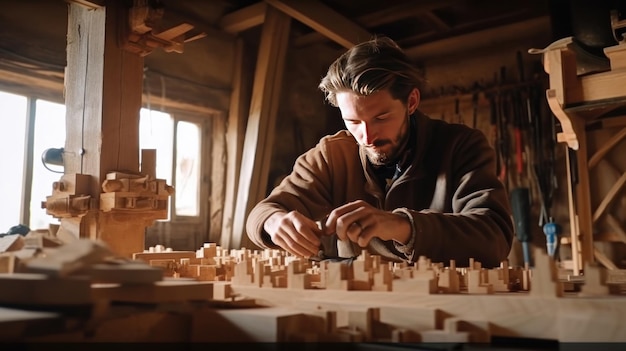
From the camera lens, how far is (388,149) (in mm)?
2289

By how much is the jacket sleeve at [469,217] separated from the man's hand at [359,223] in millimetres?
159

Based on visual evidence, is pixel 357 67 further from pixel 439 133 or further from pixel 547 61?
pixel 547 61

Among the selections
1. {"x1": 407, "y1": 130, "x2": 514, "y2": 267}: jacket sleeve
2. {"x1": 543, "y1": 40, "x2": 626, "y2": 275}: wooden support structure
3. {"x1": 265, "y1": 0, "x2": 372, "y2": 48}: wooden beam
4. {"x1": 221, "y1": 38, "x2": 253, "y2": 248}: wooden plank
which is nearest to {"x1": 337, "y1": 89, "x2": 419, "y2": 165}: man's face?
{"x1": 407, "y1": 130, "x2": 514, "y2": 267}: jacket sleeve

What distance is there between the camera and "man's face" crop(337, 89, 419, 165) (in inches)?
85.4

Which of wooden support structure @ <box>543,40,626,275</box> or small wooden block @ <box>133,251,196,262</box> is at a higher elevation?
wooden support structure @ <box>543,40,626,275</box>

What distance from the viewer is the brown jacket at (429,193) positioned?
1.81 m

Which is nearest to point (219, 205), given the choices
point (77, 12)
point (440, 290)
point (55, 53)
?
point (55, 53)

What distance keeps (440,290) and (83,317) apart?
0.62 metres

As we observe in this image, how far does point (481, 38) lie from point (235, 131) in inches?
96.2

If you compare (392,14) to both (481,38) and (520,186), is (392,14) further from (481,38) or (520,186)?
(520,186)

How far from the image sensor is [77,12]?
7.28 feet

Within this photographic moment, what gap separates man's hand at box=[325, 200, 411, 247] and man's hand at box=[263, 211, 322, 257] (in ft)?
0.41

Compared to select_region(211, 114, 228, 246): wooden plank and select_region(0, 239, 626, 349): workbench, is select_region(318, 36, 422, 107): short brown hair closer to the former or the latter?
select_region(0, 239, 626, 349): workbench

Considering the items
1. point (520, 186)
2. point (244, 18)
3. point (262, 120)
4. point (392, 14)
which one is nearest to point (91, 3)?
point (262, 120)
